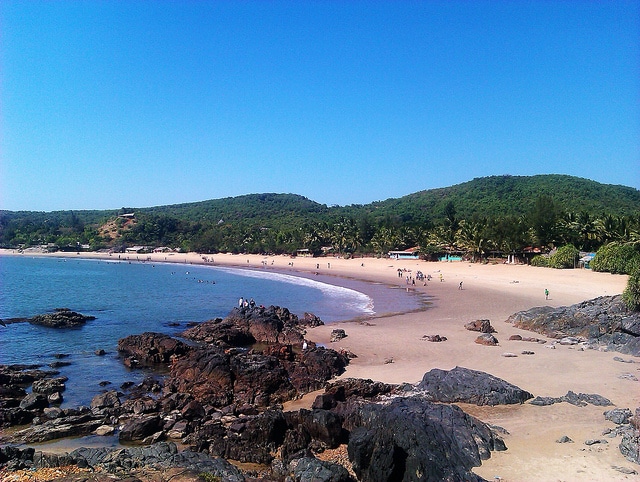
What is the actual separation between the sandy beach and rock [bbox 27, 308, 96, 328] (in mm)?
17071

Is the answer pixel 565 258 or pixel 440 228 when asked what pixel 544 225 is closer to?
pixel 565 258

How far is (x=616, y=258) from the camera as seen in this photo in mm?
49312

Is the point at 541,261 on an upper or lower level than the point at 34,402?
upper

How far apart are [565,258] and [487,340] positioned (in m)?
41.1

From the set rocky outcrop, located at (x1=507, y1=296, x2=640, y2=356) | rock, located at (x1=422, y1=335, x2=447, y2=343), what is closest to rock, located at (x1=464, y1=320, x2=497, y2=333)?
rocky outcrop, located at (x1=507, y1=296, x2=640, y2=356)

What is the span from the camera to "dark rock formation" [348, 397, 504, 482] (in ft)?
32.5

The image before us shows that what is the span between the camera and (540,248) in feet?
235

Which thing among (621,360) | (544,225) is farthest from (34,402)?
(544,225)

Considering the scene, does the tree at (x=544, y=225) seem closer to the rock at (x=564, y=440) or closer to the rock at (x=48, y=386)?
the rock at (x=564, y=440)

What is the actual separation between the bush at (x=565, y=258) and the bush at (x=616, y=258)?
→ 184 inches

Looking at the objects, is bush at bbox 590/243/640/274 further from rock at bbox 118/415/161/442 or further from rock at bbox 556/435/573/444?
rock at bbox 118/415/161/442

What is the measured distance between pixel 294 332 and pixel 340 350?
15.9 feet

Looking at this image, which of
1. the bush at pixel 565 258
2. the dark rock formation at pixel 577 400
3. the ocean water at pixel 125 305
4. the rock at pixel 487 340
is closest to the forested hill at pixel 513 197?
the bush at pixel 565 258

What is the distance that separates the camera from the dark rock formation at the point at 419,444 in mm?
9914
